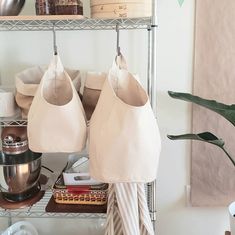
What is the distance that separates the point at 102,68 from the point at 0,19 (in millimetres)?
524

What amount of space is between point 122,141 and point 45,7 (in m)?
0.59

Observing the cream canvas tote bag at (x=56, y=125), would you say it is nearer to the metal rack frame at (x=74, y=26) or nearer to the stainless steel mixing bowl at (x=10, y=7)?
the metal rack frame at (x=74, y=26)

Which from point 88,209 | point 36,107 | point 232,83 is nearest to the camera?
point 36,107

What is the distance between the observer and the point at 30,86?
132 centimetres

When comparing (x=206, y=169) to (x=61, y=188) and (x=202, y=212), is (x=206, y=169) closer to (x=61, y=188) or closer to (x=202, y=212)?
(x=202, y=212)

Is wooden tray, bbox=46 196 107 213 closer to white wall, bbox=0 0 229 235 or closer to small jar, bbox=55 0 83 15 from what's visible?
white wall, bbox=0 0 229 235

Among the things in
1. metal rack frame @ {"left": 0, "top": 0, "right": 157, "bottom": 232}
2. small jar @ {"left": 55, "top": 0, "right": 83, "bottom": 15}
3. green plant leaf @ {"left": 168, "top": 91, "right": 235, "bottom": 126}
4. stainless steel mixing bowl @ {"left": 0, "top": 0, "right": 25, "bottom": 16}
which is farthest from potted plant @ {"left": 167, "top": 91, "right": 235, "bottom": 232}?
stainless steel mixing bowl @ {"left": 0, "top": 0, "right": 25, "bottom": 16}

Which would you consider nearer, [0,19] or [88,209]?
[0,19]

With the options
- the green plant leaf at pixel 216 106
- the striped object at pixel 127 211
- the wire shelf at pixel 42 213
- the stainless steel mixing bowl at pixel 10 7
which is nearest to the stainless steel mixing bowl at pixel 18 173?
the wire shelf at pixel 42 213

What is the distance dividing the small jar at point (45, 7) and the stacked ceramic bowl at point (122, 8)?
178mm

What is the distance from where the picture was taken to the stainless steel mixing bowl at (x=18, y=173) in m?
1.42

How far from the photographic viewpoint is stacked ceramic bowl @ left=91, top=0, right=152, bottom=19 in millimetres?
1212

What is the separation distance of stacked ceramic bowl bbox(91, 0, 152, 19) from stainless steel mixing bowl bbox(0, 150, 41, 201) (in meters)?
0.63

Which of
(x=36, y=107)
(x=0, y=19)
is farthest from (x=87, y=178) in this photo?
(x=0, y=19)
